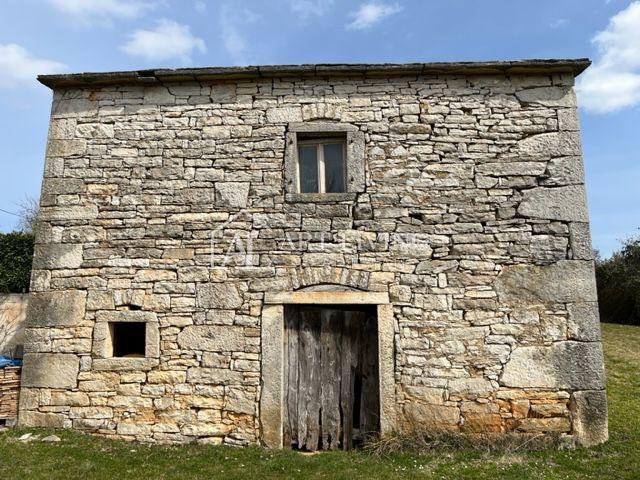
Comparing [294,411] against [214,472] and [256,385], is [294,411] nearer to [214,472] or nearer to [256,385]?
[256,385]

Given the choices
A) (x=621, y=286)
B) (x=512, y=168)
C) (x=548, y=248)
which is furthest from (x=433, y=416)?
(x=621, y=286)

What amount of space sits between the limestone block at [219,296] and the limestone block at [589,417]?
4.12 meters

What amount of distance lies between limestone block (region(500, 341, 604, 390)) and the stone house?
0.02 metres

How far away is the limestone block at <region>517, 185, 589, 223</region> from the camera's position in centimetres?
531

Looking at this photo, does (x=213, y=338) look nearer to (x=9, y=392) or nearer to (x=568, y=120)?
(x=9, y=392)

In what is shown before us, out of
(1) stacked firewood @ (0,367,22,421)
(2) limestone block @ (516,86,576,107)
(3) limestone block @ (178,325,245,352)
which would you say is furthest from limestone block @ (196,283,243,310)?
(2) limestone block @ (516,86,576,107)

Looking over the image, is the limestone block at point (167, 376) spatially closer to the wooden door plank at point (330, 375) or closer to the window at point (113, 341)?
the window at point (113, 341)

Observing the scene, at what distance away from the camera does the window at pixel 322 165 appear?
18.6 feet

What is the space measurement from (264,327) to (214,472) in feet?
5.30

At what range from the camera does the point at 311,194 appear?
18.1ft

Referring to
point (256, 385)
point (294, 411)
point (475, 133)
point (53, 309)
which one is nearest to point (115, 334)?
point (53, 309)

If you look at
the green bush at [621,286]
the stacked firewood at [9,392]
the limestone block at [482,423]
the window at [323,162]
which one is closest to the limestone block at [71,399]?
the stacked firewood at [9,392]

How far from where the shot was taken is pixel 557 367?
16.6 feet

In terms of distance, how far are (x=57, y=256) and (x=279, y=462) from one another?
3794 millimetres
